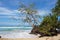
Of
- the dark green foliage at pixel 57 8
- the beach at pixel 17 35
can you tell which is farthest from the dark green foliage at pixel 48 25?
the beach at pixel 17 35

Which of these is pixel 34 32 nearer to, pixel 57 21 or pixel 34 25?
pixel 34 25

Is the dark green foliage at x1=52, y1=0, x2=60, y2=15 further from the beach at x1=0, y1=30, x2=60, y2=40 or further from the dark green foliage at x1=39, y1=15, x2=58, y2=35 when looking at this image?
the beach at x1=0, y1=30, x2=60, y2=40

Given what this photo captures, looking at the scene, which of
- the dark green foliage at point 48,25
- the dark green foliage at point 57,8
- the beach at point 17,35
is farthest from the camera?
the dark green foliage at point 57,8

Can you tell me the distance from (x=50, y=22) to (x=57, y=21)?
34 centimetres

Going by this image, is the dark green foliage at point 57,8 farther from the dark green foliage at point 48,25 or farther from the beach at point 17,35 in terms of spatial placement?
the beach at point 17,35

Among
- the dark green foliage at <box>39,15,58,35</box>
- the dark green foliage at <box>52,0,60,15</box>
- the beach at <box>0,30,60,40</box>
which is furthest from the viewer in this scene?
the dark green foliage at <box>52,0,60,15</box>

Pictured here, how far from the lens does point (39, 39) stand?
7.93 meters

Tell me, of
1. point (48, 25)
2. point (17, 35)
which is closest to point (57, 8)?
point (48, 25)

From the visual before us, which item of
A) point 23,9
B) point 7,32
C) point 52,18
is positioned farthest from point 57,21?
point 7,32

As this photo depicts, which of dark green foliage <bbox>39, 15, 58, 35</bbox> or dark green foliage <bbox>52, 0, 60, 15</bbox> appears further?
Answer: dark green foliage <bbox>52, 0, 60, 15</bbox>

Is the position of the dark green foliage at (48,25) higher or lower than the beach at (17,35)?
higher

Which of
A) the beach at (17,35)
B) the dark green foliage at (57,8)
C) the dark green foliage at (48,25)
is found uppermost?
the dark green foliage at (57,8)

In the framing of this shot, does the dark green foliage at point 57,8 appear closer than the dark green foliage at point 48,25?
No

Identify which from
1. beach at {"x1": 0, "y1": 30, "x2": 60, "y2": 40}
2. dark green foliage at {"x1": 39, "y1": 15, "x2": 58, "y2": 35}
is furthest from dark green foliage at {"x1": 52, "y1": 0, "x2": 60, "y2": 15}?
beach at {"x1": 0, "y1": 30, "x2": 60, "y2": 40}
